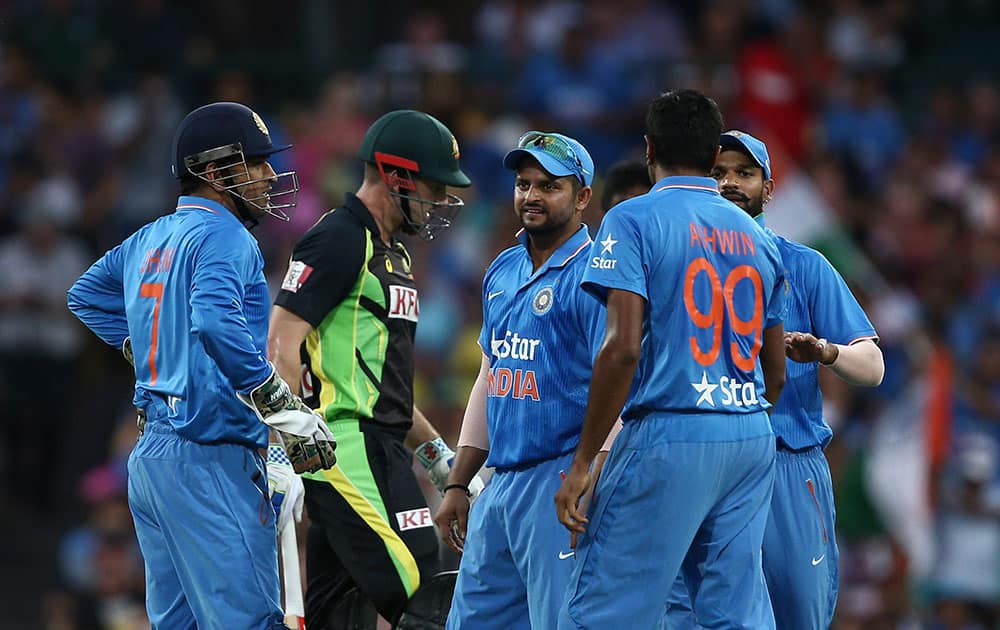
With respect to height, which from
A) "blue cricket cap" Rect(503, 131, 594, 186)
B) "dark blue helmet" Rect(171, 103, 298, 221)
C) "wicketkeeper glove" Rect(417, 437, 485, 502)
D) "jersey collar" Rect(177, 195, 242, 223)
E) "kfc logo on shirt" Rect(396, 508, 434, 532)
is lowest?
"kfc logo on shirt" Rect(396, 508, 434, 532)

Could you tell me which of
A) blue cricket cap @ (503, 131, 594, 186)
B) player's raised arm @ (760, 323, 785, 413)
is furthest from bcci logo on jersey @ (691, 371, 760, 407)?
blue cricket cap @ (503, 131, 594, 186)

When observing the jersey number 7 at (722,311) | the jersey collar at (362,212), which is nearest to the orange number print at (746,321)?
the jersey number 7 at (722,311)

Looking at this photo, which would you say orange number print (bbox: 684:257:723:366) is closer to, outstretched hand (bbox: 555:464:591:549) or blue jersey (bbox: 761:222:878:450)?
outstretched hand (bbox: 555:464:591:549)

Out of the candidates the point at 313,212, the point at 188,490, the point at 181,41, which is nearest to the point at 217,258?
the point at 188,490

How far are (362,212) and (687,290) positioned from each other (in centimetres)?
197

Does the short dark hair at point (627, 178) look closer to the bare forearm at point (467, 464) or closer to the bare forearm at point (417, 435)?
the bare forearm at point (417, 435)

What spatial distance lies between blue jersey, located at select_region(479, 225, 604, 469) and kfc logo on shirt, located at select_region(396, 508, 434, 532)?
0.67 meters

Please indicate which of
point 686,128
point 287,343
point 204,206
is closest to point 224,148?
point 204,206

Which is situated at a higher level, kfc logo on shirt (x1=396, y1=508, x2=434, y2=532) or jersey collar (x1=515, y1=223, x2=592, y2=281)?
jersey collar (x1=515, y1=223, x2=592, y2=281)

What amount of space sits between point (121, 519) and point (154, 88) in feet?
15.4

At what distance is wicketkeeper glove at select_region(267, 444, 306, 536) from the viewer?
6.95 m

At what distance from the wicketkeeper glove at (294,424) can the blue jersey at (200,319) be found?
0.06 m

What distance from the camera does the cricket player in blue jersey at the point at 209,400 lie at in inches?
251

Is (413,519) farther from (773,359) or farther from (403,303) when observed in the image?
(773,359)
